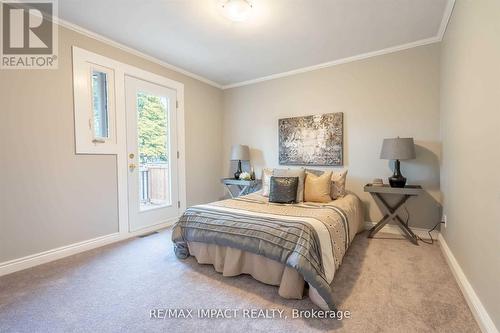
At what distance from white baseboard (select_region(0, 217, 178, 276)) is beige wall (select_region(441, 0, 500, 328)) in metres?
3.52

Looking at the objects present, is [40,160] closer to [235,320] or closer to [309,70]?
[235,320]

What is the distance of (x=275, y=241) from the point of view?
6.15 feet

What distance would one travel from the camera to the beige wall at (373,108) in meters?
2.98

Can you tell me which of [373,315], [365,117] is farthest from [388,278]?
[365,117]

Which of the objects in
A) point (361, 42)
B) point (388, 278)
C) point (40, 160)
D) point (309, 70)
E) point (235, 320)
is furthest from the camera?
point (309, 70)

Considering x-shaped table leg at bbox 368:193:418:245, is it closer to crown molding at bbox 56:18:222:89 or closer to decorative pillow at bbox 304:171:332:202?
decorative pillow at bbox 304:171:332:202

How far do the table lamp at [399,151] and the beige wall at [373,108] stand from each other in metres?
0.33

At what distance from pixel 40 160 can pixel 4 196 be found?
1.38 feet

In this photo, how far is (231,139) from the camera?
467 cm

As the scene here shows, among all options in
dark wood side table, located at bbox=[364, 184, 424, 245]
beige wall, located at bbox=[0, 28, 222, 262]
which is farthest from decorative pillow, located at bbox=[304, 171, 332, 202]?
beige wall, located at bbox=[0, 28, 222, 262]

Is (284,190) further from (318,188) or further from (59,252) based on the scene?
(59,252)

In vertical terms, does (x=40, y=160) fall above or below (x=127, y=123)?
below

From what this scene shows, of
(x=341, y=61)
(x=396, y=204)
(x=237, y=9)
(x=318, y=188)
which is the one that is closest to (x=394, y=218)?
(x=396, y=204)

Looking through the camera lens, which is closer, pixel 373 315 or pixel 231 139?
pixel 373 315
